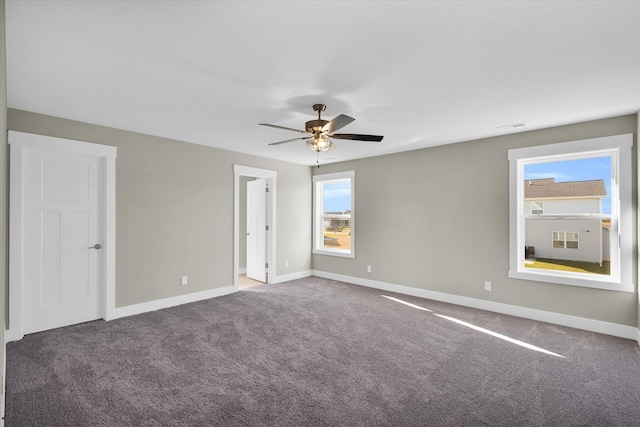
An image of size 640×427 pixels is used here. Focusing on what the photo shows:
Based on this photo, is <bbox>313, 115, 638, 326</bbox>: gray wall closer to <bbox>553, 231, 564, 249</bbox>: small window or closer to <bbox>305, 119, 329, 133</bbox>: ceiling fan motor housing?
<bbox>553, 231, 564, 249</bbox>: small window

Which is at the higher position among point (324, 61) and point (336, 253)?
point (324, 61)

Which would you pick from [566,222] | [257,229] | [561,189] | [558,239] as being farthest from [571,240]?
[257,229]

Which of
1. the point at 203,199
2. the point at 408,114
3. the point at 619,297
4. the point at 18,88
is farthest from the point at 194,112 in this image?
the point at 619,297

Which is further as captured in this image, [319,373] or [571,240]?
[571,240]

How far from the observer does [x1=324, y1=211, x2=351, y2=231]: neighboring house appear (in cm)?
629

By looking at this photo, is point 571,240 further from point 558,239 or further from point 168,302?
point 168,302

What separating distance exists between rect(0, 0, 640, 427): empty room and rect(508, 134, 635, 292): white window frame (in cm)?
2

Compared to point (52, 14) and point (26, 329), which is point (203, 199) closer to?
point (26, 329)

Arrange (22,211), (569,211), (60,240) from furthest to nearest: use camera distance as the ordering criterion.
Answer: (569,211) < (60,240) < (22,211)

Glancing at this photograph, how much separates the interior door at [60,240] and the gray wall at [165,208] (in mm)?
262

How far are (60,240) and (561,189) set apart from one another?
620 centimetres

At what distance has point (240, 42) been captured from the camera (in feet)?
6.74

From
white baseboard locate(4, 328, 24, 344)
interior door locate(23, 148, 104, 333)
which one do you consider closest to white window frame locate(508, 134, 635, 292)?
interior door locate(23, 148, 104, 333)

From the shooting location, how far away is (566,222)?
12.9 ft
